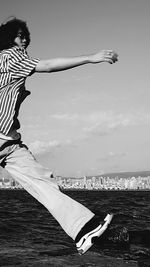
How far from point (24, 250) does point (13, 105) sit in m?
4.37

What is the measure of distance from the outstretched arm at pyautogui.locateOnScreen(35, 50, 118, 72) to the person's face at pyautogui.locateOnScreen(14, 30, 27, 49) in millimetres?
617

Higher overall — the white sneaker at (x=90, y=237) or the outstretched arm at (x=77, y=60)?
the outstretched arm at (x=77, y=60)

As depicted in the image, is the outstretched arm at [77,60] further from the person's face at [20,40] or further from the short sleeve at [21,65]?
the person's face at [20,40]

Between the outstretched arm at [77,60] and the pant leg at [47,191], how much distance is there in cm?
97

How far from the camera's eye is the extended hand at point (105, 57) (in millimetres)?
3422

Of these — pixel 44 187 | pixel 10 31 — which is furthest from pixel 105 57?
pixel 44 187

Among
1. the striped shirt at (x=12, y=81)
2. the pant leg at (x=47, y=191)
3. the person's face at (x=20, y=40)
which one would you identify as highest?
the person's face at (x=20, y=40)

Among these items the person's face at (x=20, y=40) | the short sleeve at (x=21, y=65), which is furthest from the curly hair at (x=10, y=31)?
the short sleeve at (x=21, y=65)

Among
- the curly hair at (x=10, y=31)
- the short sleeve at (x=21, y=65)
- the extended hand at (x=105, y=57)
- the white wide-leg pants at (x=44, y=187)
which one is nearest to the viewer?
the extended hand at (x=105, y=57)

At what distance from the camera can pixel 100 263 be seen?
6.13 m

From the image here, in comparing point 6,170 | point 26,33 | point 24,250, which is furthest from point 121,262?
point 26,33

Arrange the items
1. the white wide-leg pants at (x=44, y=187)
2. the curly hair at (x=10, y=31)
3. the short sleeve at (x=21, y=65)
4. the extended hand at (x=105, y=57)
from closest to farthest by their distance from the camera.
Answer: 1. the extended hand at (x=105, y=57)
2. the short sleeve at (x=21, y=65)
3. the white wide-leg pants at (x=44, y=187)
4. the curly hair at (x=10, y=31)

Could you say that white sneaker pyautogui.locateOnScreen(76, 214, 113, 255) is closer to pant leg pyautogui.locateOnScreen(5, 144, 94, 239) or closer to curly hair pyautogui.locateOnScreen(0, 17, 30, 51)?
pant leg pyautogui.locateOnScreen(5, 144, 94, 239)

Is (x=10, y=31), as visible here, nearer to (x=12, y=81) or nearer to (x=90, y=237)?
(x=12, y=81)
